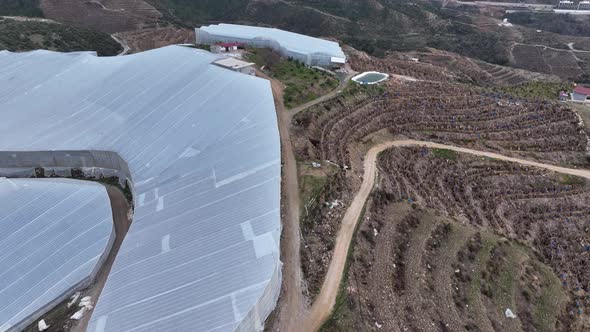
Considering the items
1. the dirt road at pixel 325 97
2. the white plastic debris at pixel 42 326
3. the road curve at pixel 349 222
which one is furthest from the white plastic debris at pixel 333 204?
the white plastic debris at pixel 42 326

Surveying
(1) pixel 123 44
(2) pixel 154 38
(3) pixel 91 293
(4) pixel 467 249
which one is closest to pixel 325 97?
Result: (4) pixel 467 249

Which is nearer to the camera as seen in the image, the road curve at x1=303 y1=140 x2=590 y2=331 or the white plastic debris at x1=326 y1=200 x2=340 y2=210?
the road curve at x1=303 y1=140 x2=590 y2=331

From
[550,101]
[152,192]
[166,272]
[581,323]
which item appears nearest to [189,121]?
[152,192]

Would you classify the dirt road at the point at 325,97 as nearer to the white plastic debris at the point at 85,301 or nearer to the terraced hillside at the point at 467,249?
the terraced hillside at the point at 467,249

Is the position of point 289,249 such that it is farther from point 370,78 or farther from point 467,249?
point 370,78

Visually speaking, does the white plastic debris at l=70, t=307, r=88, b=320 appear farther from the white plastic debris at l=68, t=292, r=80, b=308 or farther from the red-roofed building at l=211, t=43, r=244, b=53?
the red-roofed building at l=211, t=43, r=244, b=53

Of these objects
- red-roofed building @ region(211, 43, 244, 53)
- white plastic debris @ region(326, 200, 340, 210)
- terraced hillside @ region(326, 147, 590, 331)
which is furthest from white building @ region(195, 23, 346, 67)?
white plastic debris @ region(326, 200, 340, 210)
